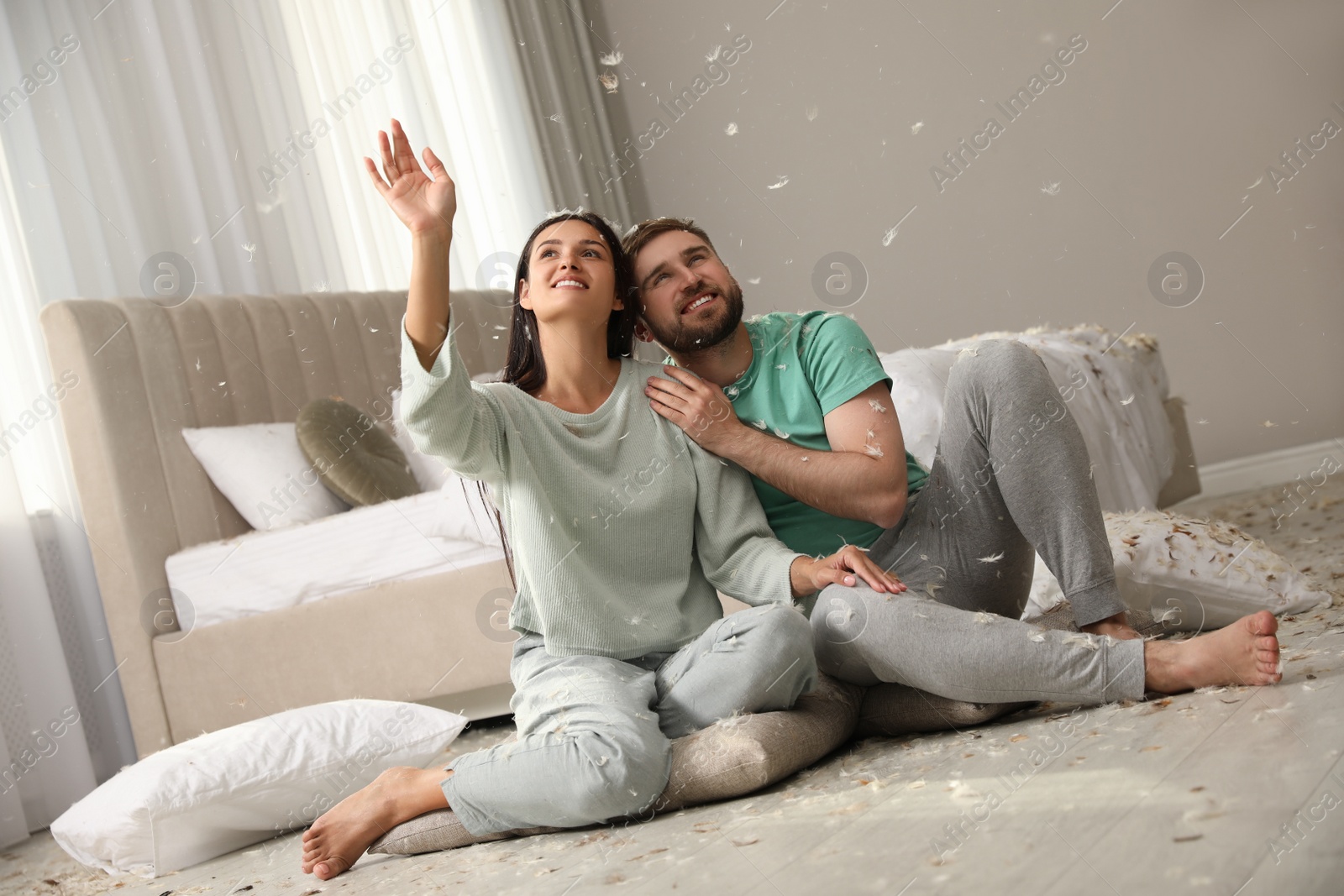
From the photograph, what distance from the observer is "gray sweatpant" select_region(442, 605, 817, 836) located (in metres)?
1.21

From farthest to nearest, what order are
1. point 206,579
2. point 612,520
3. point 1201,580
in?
1. point 206,579
2. point 1201,580
3. point 612,520

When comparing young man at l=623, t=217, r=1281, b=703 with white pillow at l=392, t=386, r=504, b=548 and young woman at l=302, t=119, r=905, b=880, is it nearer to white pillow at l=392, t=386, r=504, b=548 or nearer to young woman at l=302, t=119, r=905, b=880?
young woman at l=302, t=119, r=905, b=880

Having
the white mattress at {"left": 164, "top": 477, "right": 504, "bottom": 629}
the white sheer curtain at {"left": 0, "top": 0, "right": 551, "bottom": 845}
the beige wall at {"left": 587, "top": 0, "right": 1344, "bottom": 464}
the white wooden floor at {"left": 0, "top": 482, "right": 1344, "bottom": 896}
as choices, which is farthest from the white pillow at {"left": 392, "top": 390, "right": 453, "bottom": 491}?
the beige wall at {"left": 587, "top": 0, "right": 1344, "bottom": 464}

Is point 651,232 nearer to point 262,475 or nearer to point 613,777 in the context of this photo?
point 613,777

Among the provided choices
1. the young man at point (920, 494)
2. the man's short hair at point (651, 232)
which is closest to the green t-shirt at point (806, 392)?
the young man at point (920, 494)

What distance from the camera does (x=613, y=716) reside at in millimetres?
1236

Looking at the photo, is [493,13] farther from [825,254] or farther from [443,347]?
[443,347]

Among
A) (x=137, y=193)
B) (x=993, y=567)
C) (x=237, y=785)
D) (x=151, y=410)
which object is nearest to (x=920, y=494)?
(x=993, y=567)

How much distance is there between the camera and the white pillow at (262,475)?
2461mm

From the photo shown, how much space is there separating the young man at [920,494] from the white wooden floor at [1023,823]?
2.5 inches

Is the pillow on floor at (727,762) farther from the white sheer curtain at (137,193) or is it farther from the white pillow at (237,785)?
the white sheer curtain at (137,193)

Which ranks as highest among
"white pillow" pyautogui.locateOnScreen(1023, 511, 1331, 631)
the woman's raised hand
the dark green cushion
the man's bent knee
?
the woman's raised hand

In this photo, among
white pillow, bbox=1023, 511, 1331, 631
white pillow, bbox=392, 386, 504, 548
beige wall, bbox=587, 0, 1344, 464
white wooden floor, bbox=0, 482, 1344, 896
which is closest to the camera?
white wooden floor, bbox=0, 482, 1344, 896

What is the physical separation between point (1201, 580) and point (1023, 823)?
89 centimetres
